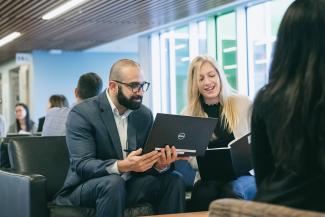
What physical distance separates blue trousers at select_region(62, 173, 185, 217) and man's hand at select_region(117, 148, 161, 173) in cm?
8

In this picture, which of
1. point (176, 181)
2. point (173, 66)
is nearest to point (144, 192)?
point (176, 181)

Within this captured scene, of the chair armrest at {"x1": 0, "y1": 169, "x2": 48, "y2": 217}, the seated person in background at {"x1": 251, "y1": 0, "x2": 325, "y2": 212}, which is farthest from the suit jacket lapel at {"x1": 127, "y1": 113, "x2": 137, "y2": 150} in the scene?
the seated person in background at {"x1": 251, "y1": 0, "x2": 325, "y2": 212}

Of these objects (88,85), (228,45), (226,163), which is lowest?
(226,163)

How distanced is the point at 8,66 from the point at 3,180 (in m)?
12.3

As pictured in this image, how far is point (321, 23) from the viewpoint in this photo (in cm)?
132

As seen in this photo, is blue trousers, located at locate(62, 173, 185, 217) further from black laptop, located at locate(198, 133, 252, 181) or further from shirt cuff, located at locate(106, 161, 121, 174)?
black laptop, located at locate(198, 133, 252, 181)

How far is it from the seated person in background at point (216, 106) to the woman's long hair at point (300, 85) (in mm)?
2032

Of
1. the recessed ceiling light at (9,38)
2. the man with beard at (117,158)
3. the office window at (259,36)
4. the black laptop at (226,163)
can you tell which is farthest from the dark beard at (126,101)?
the recessed ceiling light at (9,38)

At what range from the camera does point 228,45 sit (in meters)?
8.95

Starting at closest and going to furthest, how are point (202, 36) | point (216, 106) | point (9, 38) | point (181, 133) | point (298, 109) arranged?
point (298, 109), point (181, 133), point (216, 106), point (202, 36), point (9, 38)

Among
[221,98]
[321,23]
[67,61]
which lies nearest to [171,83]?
[67,61]

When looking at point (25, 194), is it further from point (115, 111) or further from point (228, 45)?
point (228, 45)

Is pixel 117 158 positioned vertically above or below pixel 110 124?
below

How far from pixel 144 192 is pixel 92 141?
1.40ft
